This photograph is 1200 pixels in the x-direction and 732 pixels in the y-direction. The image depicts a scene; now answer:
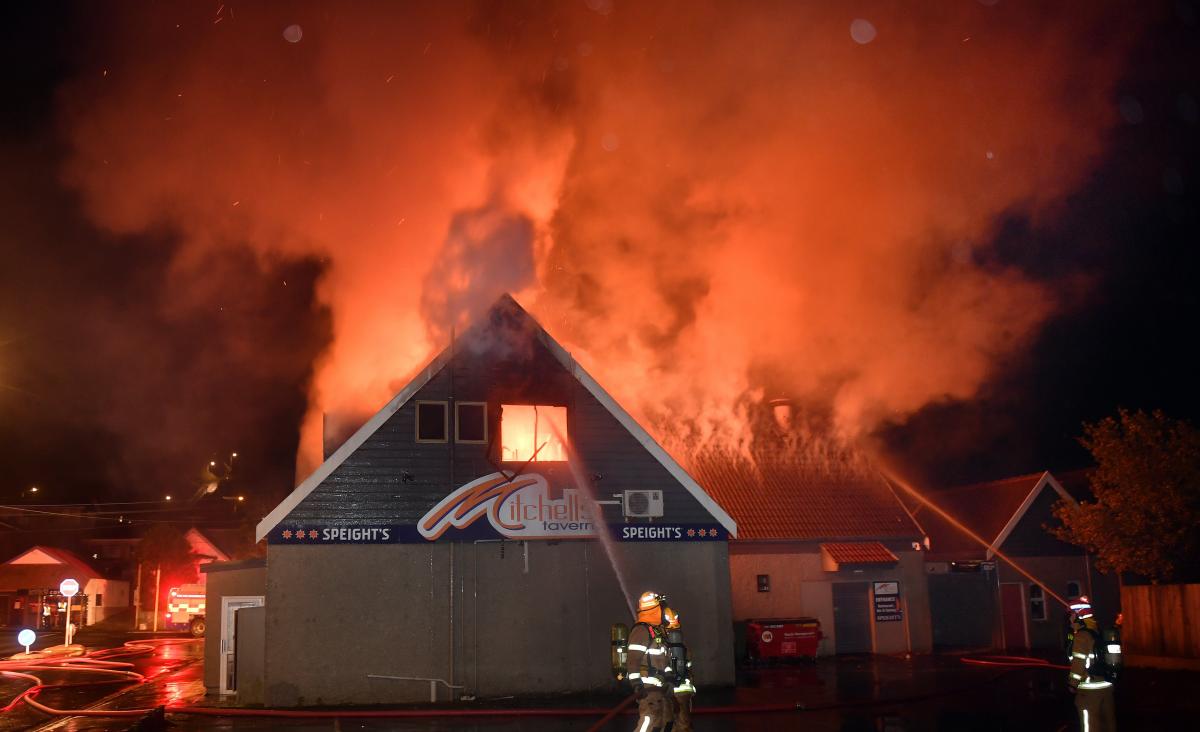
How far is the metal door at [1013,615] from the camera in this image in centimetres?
2755

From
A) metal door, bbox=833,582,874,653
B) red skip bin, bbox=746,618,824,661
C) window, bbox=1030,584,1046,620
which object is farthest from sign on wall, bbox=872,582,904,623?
window, bbox=1030,584,1046,620

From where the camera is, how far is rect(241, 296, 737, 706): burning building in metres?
17.0

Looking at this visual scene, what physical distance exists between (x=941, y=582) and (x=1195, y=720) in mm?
13481

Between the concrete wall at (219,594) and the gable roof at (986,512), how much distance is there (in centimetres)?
2072

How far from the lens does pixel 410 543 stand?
1758 centimetres

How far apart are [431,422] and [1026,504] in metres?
19.4

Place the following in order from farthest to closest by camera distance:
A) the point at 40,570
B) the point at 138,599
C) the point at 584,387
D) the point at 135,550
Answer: the point at 135,550 → the point at 40,570 → the point at 138,599 → the point at 584,387

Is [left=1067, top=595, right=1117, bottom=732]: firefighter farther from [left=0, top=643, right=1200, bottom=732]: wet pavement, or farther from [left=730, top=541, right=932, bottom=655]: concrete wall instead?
[left=730, top=541, right=932, bottom=655]: concrete wall

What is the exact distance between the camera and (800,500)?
89.4ft

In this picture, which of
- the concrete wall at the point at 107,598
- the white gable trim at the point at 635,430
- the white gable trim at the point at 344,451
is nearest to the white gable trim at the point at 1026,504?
the white gable trim at the point at 635,430

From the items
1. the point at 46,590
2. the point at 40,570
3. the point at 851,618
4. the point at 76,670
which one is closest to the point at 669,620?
A: the point at 851,618

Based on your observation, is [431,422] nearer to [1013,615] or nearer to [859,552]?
[859,552]

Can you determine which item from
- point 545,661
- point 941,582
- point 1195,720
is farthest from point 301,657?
point 941,582

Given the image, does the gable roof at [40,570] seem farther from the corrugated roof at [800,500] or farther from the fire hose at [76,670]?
the corrugated roof at [800,500]
